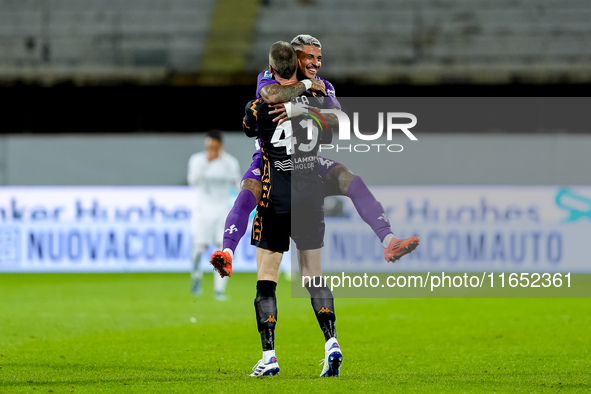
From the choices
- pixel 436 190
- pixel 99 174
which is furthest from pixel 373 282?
pixel 99 174

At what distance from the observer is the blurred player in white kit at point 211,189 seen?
11.3 meters

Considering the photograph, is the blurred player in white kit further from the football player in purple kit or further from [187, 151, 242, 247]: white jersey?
the football player in purple kit

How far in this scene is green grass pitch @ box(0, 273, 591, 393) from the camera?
5297 millimetres

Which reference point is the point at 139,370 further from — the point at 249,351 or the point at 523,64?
the point at 523,64

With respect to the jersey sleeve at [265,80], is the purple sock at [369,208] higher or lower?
lower

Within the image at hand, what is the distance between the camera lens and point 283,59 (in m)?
5.15

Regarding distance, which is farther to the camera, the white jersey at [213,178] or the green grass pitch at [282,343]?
the white jersey at [213,178]

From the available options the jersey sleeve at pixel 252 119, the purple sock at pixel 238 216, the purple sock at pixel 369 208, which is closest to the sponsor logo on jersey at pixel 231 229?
the purple sock at pixel 238 216

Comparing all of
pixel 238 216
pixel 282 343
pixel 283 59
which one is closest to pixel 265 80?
pixel 283 59

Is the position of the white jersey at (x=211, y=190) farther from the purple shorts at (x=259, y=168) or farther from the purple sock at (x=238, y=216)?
the purple sock at (x=238, y=216)

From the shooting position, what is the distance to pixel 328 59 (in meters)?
15.9

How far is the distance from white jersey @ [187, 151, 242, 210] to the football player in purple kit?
20.1 feet

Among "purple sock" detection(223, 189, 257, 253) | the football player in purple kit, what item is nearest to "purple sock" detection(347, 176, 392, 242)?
the football player in purple kit

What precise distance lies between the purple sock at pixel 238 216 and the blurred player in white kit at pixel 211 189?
6.02 m
